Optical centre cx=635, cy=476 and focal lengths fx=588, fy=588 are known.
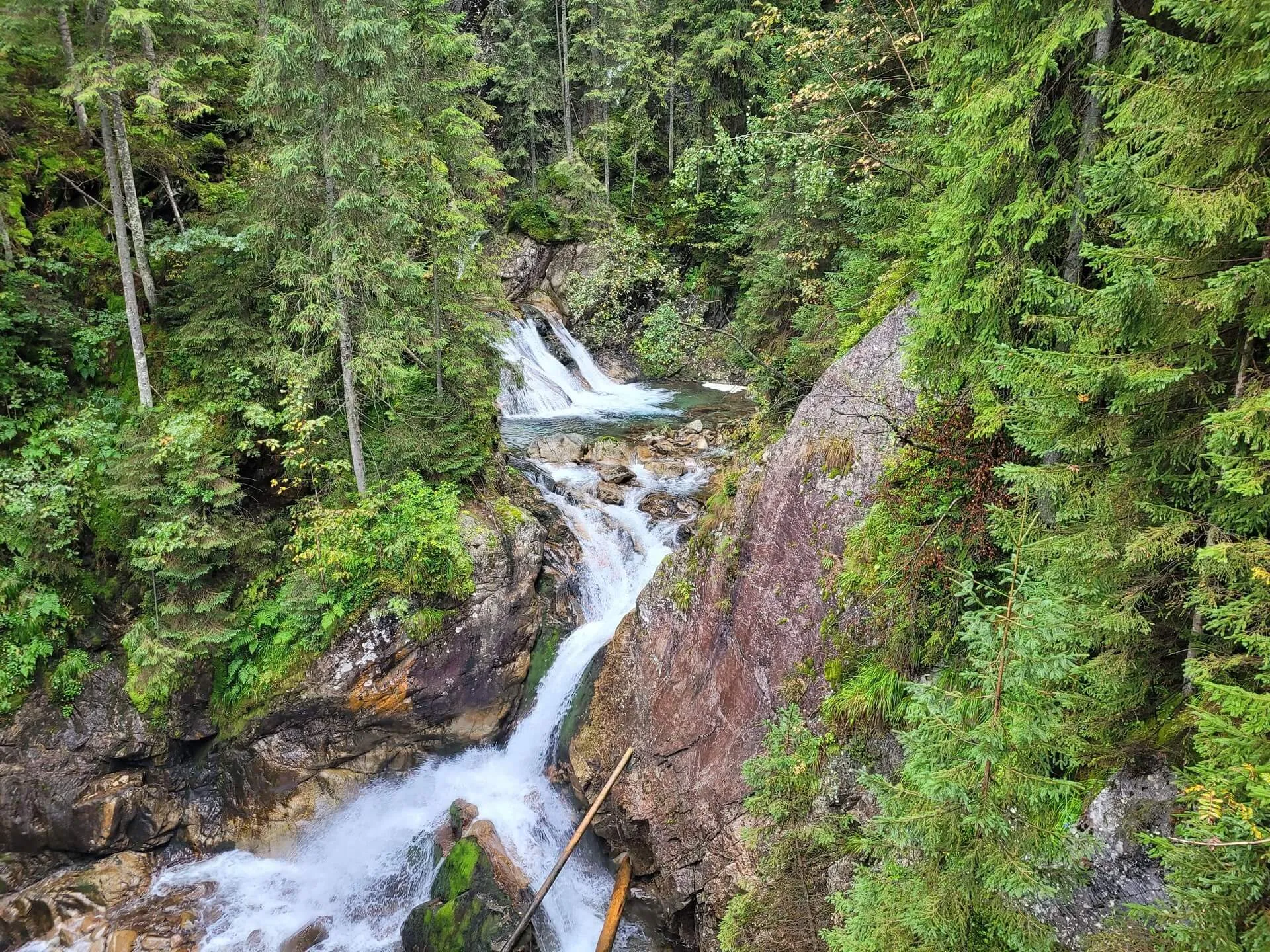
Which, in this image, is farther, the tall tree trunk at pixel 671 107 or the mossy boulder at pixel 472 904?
the tall tree trunk at pixel 671 107

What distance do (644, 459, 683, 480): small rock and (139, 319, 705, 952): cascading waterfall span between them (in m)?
4.06

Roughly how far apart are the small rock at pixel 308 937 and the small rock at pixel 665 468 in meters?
11.9

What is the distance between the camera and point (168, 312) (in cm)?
1230

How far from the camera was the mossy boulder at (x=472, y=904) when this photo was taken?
27.7ft

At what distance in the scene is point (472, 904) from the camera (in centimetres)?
877

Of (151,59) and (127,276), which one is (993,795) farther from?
(151,59)

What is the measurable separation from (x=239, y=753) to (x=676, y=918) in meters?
8.47

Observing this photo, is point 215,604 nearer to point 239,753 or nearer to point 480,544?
point 239,753

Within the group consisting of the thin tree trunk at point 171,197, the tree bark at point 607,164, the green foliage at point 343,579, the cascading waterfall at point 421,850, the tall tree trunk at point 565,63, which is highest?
the tall tree trunk at point 565,63

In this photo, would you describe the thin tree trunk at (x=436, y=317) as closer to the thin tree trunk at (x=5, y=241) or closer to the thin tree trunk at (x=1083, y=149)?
the thin tree trunk at (x=5, y=241)

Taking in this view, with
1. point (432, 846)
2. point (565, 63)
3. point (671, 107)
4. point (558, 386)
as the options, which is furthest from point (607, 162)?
point (432, 846)

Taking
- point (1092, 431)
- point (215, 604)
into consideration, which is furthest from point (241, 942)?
point (1092, 431)

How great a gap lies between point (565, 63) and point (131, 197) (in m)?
26.4

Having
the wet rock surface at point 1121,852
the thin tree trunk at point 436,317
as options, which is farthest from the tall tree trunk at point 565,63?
the wet rock surface at point 1121,852
